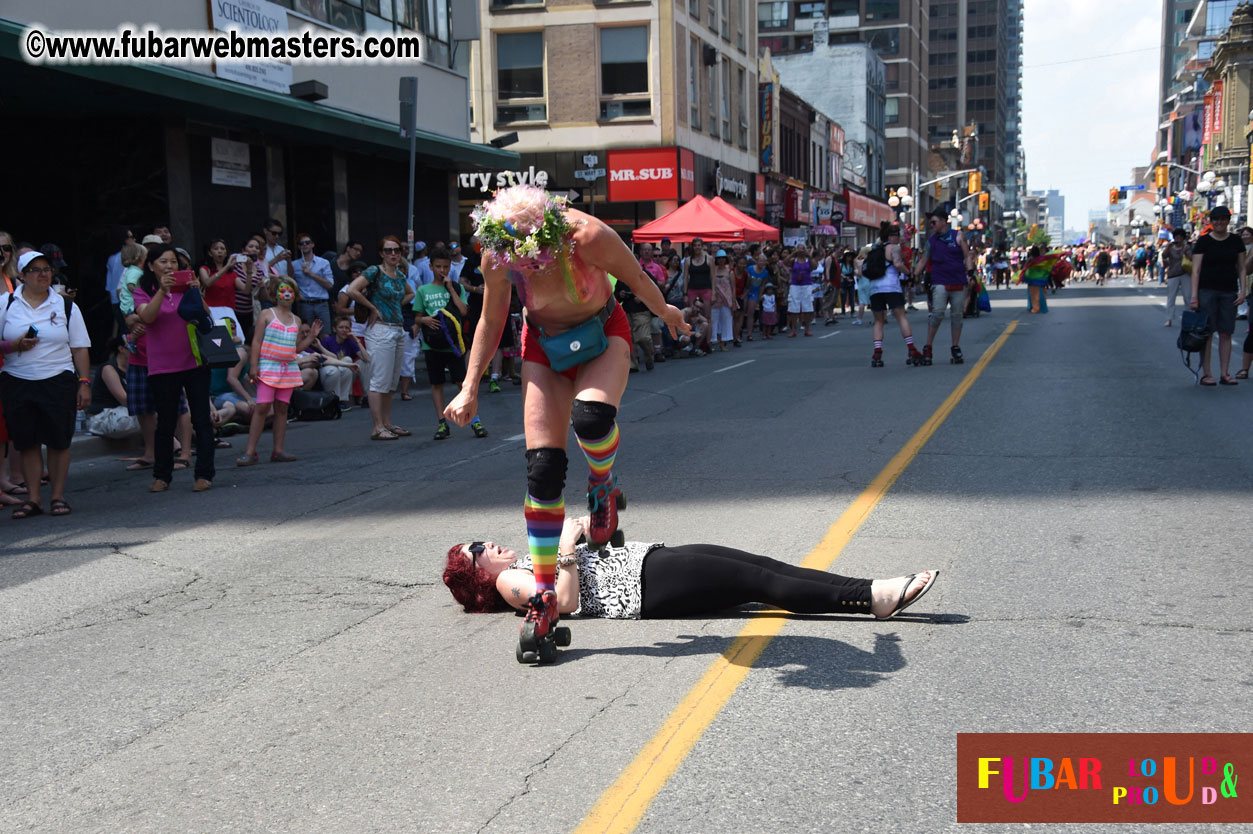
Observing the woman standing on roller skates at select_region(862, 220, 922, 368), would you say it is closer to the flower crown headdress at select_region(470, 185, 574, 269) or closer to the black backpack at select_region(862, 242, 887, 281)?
the black backpack at select_region(862, 242, 887, 281)

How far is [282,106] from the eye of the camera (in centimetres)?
1769

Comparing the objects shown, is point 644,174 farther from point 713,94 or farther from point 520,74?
point 713,94

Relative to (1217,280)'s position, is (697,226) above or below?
above

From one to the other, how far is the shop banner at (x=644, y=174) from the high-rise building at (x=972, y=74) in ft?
382

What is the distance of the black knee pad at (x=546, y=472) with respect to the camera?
15.6 feet

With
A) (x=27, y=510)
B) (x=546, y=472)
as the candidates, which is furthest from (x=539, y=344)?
(x=27, y=510)

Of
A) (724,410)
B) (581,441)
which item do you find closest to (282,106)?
(724,410)

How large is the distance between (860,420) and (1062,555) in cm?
543

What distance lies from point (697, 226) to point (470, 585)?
19602 mm

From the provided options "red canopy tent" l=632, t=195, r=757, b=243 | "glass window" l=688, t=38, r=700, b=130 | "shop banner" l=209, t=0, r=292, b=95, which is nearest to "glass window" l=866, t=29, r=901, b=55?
"glass window" l=688, t=38, r=700, b=130

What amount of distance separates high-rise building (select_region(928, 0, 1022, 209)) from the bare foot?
490 feet

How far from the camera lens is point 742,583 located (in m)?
5.03

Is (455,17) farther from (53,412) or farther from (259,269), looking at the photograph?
(53,412)

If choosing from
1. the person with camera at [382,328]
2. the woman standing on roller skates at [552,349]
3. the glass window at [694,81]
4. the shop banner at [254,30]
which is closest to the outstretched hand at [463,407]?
the woman standing on roller skates at [552,349]
